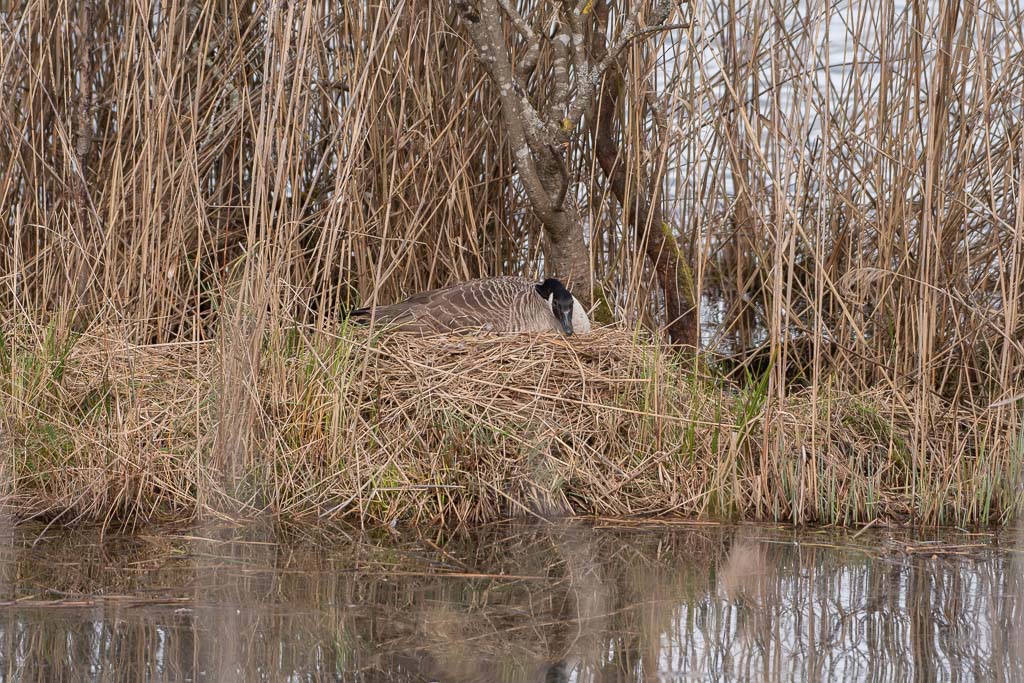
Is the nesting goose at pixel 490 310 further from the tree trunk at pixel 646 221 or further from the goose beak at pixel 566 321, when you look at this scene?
the tree trunk at pixel 646 221

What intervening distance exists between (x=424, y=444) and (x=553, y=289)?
36.7 inches

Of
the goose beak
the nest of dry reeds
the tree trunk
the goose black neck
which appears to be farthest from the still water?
the tree trunk

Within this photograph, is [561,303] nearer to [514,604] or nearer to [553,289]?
[553,289]

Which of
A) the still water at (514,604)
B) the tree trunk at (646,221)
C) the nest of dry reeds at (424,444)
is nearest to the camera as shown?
the still water at (514,604)

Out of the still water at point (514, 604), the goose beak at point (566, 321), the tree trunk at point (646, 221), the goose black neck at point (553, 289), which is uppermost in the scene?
the tree trunk at point (646, 221)

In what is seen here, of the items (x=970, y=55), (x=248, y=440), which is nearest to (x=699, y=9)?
(x=970, y=55)

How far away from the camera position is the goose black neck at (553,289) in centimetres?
448

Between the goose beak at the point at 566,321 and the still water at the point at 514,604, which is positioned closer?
the still water at the point at 514,604

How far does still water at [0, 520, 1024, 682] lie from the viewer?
2615 millimetres

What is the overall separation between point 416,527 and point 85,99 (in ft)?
7.93

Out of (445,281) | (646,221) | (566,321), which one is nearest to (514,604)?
(566,321)

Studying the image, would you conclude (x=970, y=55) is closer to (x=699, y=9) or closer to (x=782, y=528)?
(x=699, y=9)

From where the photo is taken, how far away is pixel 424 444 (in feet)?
12.8

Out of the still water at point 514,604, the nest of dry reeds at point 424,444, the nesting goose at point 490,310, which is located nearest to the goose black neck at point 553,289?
the nesting goose at point 490,310
